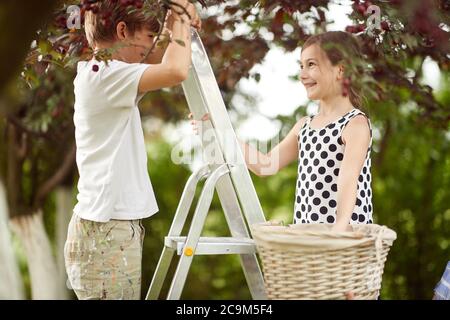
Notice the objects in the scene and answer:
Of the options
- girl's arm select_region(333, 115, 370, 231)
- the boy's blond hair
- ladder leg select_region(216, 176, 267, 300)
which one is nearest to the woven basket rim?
girl's arm select_region(333, 115, 370, 231)

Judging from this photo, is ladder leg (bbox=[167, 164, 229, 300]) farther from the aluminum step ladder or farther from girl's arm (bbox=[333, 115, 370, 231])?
girl's arm (bbox=[333, 115, 370, 231])

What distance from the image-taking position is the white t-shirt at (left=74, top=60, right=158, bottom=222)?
8.71ft

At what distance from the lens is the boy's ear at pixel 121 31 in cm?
279

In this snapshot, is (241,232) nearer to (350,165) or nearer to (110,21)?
(350,165)

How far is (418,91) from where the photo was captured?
4.05 meters

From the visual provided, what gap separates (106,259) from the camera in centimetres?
268

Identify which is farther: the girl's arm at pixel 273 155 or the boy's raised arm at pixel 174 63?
the girl's arm at pixel 273 155

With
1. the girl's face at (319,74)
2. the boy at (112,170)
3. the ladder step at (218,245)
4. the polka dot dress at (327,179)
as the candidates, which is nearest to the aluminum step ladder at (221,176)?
the ladder step at (218,245)

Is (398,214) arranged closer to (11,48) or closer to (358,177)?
(358,177)

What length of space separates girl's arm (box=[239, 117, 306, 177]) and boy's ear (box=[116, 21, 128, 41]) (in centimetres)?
66

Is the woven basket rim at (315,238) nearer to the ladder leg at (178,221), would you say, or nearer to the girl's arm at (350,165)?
the girl's arm at (350,165)

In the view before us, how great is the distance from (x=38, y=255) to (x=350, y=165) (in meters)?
3.82

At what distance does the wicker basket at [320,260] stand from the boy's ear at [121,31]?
2.78ft
